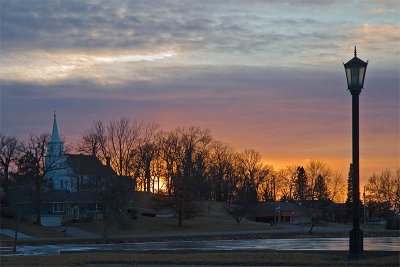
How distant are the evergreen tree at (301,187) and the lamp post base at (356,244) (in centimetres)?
13036

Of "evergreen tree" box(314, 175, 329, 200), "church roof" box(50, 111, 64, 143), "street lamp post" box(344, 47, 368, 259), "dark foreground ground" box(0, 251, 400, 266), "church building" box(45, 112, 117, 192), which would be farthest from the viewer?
"evergreen tree" box(314, 175, 329, 200)

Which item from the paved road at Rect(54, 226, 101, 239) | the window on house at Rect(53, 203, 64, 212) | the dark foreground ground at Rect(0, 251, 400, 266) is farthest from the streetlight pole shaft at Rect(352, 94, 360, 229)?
the window on house at Rect(53, 203, 64, 212)

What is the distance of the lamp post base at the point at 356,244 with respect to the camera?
21641mm

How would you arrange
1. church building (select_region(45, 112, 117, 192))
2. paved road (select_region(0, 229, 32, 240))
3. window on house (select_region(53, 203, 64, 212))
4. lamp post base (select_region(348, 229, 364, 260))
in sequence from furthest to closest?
window on house (select_region(53, 203, 64, 212)) → church building (select_region(45, 112, 117, 192)) → paved road (select_region(0, 229, 32, 240)) → lamp post base (select_region(348, 229, 364, 260))

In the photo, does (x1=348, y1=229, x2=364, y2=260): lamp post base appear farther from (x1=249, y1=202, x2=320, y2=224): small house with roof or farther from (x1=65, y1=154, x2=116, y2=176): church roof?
(x1=249, y1=202, x2=320, y2=224): small house with roof

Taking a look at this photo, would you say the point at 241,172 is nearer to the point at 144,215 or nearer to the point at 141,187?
the point at 141,187

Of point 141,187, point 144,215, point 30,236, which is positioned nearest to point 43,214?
point 144,215

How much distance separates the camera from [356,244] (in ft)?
71.4

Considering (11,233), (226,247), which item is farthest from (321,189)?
(226,247)

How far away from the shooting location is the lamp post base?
21641 millimetres

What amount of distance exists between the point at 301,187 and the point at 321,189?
6.42 metres

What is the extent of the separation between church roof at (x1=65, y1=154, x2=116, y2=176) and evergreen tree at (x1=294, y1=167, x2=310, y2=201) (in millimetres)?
59454

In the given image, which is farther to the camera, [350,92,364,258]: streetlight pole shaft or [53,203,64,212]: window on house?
[53,203,64,212]: window on house

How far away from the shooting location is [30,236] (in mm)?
65812
